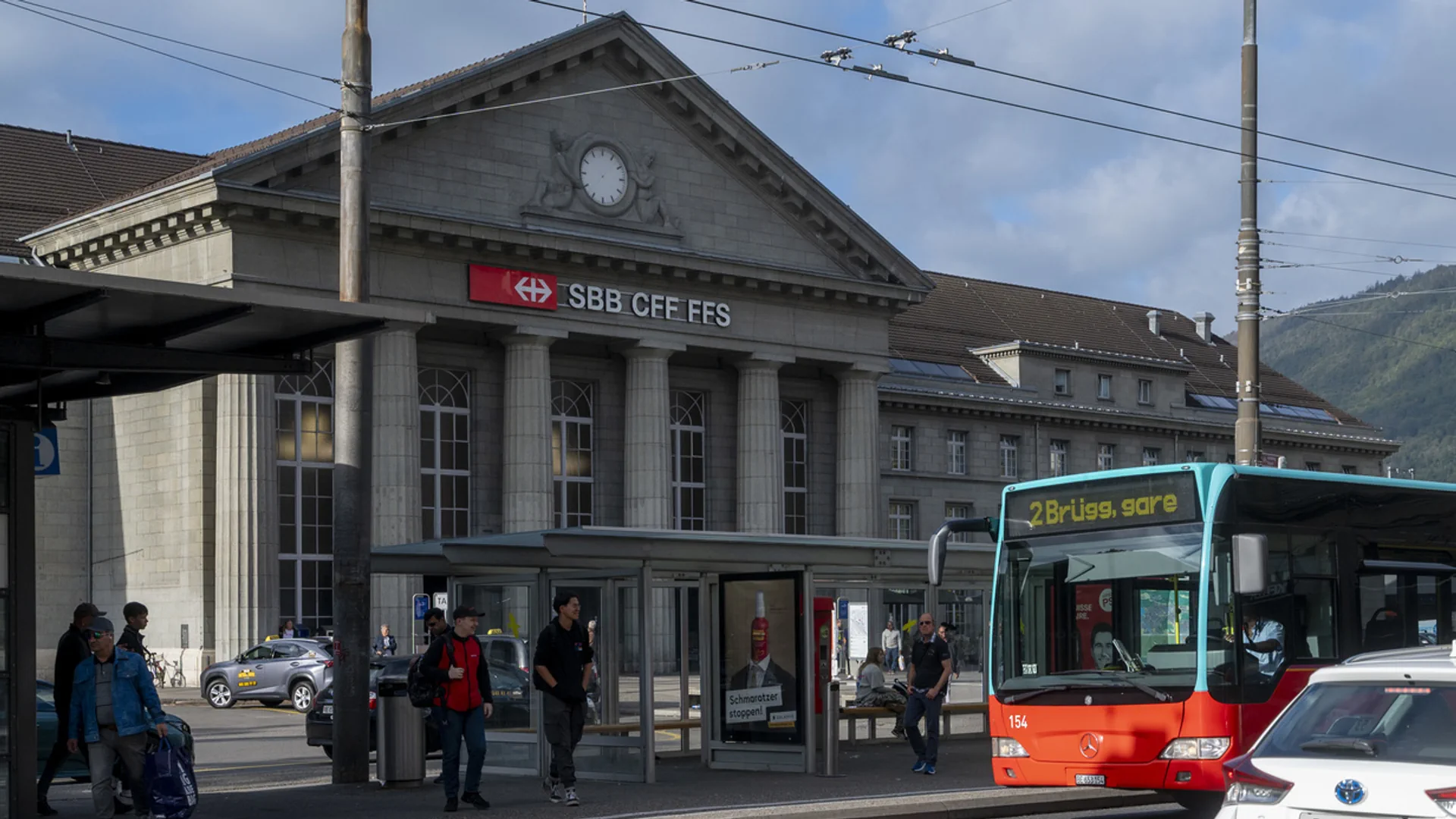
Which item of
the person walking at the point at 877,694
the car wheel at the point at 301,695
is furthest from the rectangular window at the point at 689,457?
the person walking at the point at 877,694

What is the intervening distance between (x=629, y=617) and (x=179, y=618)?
24.7m

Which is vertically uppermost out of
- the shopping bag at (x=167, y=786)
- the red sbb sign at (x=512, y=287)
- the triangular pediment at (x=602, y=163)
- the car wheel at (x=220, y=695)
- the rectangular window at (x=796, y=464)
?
the triangular pediment at (x=602, y=163)

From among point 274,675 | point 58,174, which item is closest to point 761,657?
point 274,675

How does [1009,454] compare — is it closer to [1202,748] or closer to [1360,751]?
[1202,748]

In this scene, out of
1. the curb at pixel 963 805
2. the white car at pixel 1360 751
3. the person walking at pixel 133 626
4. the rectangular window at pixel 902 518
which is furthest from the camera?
the rectangular window at pixel 902 518

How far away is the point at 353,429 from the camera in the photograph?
1747cm

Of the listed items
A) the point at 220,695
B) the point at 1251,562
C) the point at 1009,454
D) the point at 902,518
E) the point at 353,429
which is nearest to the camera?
the point at 1251,562

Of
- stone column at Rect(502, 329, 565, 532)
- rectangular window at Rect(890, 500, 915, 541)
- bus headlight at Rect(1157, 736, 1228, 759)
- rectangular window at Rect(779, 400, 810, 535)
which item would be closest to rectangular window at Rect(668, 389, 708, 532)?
rectangular window at Rect(779, 400, 810, 535)

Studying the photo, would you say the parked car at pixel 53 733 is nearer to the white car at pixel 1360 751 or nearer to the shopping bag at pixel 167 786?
the shopping bag at pixel 167 786

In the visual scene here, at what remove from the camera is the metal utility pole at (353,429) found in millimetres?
17125

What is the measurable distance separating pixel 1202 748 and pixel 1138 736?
496 millimetres

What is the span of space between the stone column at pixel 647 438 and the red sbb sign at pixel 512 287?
11.3 ft

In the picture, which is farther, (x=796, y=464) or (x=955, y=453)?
(x=955, y=453)

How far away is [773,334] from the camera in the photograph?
51688mm
